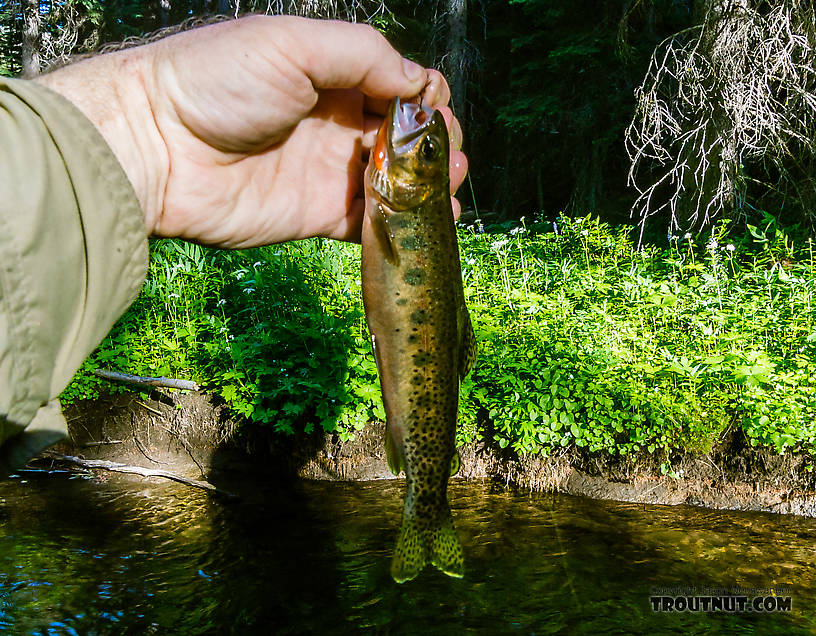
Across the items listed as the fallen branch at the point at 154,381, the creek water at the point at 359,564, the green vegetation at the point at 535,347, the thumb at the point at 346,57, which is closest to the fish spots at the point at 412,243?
the thumb at the point at 346,57

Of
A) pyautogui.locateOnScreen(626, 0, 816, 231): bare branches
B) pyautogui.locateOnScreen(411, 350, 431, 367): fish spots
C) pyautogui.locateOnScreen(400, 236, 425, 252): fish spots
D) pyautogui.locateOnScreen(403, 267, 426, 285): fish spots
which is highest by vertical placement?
pyautogui.locateOnScreen(626, 0, 816, 231): bare branches

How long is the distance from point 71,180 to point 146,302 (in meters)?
7.20

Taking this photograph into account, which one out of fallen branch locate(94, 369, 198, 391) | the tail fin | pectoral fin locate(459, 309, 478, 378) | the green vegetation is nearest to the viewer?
pectoral fin locate(459, 309, 478, 378)

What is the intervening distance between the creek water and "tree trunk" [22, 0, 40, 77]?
11.8m

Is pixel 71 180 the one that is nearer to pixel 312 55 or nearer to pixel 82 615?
pixel 312 55

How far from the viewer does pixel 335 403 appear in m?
6.75

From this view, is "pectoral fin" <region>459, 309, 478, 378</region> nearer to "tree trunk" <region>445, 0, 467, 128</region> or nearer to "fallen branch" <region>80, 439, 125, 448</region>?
"fallen branch" <region>80, 439, 125, 448</region>

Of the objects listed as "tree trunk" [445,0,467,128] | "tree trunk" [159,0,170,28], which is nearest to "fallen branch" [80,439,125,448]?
"tree trunk" [445,0,467,128]

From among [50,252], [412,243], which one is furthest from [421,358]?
[50,252]

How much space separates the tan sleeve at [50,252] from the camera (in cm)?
137

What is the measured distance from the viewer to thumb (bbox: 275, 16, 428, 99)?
240 centimetres

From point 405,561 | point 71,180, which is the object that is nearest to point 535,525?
point 405,561

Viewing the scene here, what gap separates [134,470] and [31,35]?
1263 cm

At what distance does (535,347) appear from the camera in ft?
22.3
